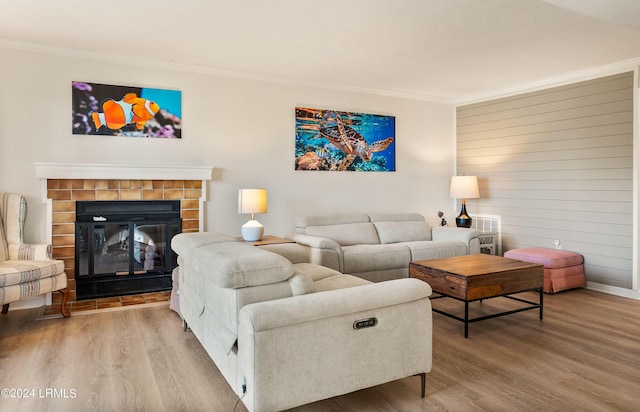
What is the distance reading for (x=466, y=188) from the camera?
18.7 feet

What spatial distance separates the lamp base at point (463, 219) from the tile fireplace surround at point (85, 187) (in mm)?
3444

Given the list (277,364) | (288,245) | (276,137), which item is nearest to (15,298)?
(288,245)

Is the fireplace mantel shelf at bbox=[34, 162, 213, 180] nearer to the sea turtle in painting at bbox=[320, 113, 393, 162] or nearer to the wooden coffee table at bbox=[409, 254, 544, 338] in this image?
the sea turtle in painting at bbox=[320, 113, 393, 162]

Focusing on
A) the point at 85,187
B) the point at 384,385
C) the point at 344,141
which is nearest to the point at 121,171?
the point at 85,187

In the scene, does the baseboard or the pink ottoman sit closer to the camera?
the baseboard

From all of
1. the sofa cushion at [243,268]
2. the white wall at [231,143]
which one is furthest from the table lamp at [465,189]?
the sofa cushion at [243,268]

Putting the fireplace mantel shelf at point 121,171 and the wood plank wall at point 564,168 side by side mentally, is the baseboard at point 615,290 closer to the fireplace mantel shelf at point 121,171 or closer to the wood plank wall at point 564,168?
the wood plank wall at point 564,168

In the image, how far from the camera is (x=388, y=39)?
12.6 ft

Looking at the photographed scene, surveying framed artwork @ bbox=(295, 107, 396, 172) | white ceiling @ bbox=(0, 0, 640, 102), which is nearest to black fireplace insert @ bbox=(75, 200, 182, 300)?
white ceiling @ bbox=(0, 0, 640, 102)

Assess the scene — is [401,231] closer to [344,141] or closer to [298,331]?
[344,141]

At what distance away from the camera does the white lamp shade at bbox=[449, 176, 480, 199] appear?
5.67 metres

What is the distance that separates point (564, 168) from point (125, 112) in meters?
4.81

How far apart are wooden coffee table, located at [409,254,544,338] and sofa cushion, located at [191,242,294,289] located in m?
1.66

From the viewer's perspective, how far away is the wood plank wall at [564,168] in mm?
4559
